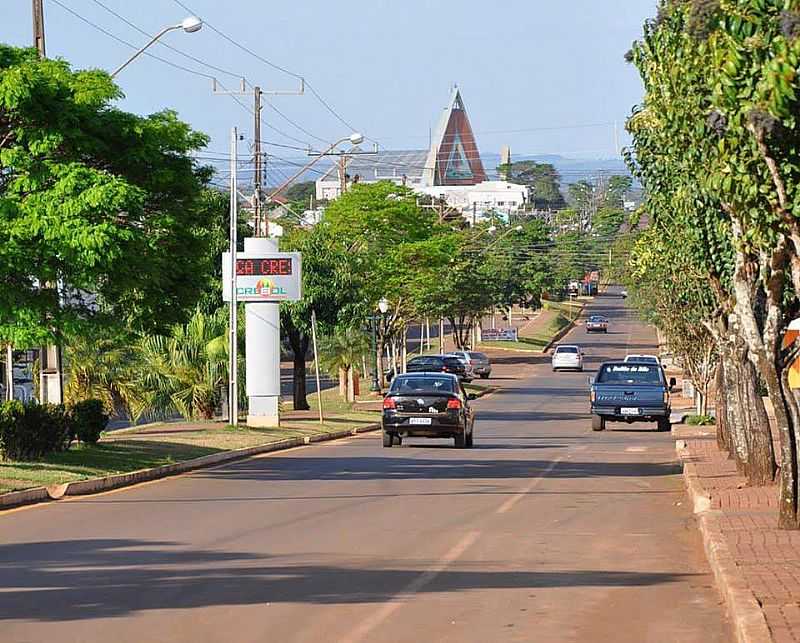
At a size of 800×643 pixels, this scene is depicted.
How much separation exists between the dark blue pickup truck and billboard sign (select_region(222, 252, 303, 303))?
28.2ft

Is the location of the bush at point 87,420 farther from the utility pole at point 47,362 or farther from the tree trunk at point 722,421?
the tree trunk at point 722,421

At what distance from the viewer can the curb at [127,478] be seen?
64.6 ft

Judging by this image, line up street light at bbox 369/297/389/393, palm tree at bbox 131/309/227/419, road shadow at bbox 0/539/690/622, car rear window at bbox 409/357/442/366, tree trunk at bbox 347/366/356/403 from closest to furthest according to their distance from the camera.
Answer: road shadow at bbox 0/539/690/622 → palm tree at bbox 131/309/227/419 → tree trunk at bbox 347/366/356/403 → street light at bbox 369/297/389/393 → car rear window at bbox 409/357/442/366

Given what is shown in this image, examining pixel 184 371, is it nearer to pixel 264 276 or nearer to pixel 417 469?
pixel 264 276

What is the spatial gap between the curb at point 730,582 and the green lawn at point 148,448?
8908mm

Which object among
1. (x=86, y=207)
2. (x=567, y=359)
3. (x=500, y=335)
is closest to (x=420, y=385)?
(x=86, y=207)

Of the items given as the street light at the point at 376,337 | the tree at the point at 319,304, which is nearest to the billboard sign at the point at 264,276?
the tree at the point at 319,304

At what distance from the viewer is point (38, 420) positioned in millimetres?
23703

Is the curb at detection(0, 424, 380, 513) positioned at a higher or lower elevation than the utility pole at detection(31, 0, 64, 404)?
lower

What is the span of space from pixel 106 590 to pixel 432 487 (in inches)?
436

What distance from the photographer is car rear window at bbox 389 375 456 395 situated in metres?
33.2

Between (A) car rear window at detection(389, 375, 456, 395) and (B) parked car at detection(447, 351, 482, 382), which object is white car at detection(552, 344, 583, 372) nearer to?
(B) parked car at detection(447, 351, 482, 382)

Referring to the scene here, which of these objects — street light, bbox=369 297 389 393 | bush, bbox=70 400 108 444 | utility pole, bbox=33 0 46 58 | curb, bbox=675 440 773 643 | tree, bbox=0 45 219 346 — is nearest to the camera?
curb, bbox=675 440 773 643

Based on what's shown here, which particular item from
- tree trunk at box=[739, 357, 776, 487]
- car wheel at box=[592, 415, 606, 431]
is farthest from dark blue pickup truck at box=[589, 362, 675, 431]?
tree trunk at box=[739, 357, 776, 487]
